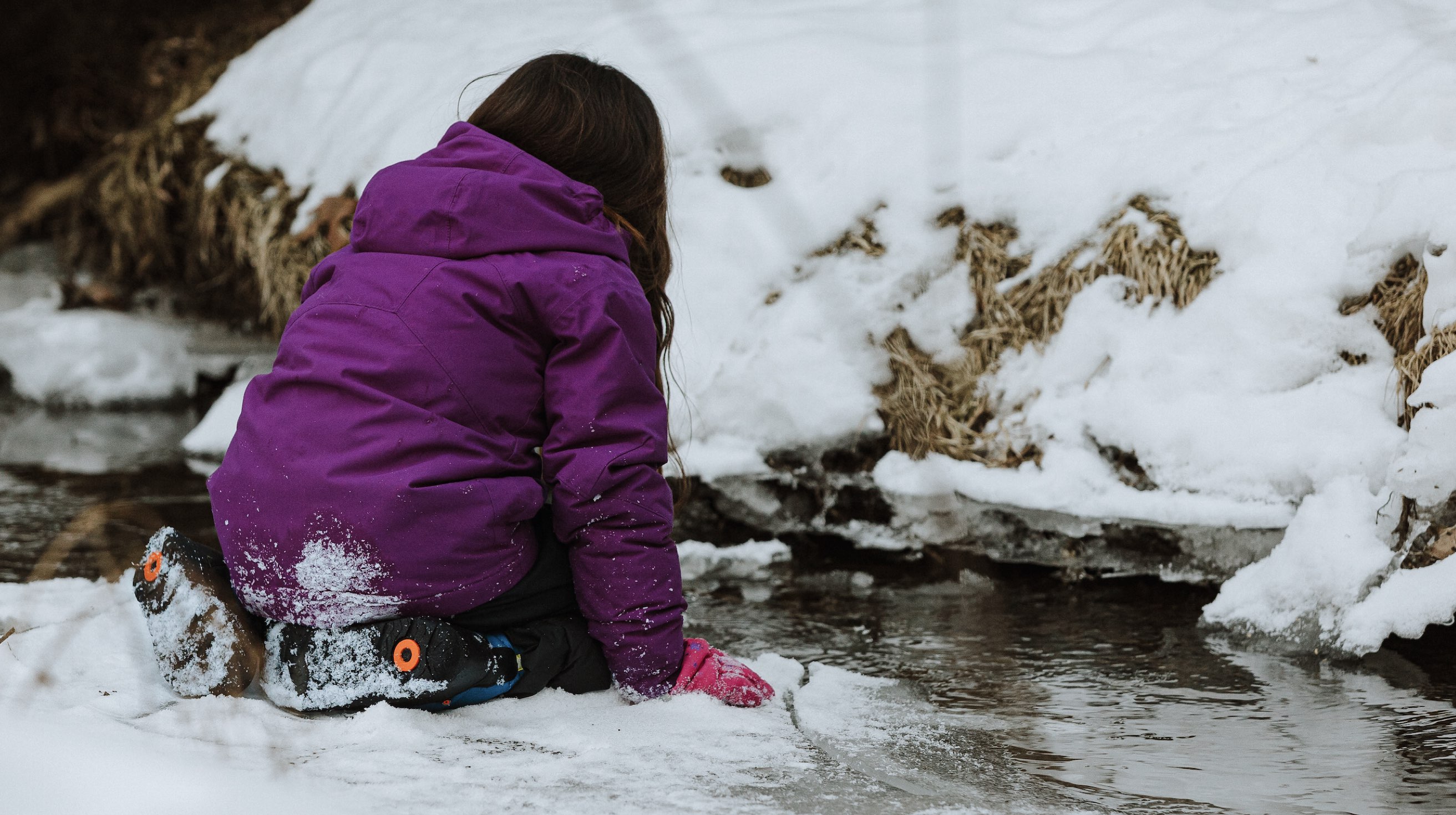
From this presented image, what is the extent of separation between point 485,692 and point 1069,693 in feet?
3.69

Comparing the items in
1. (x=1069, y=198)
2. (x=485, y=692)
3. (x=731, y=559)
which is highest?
(x=1069, y=198)

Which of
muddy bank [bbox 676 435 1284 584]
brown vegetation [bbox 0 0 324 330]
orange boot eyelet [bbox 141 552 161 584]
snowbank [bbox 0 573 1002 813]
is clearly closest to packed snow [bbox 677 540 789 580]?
muddy bank [bbox 676 435 1284 584]

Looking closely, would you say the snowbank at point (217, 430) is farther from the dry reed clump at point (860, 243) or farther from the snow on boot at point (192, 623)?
the snow on boot at point (192, 623)

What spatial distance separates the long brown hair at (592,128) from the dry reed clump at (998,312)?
1.22 metres

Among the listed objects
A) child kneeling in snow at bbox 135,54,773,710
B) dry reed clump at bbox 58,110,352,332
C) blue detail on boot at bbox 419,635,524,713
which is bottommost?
dry reed clump at bbox 58,110,352,332

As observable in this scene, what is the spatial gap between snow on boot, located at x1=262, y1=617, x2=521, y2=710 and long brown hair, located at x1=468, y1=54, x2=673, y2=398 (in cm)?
56

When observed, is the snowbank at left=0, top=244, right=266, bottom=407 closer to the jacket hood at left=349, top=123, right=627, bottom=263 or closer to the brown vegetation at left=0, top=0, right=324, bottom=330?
the brown vegetation at left=0, top=0, right=324, bottom=330

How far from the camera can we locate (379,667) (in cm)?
179

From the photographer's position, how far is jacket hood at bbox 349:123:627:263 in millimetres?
1860

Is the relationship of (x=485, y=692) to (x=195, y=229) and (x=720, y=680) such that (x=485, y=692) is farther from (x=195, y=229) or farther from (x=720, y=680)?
(x=195, y=229)

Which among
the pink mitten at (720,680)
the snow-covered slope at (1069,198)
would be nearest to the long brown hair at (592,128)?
the pink mitten at (720,680)

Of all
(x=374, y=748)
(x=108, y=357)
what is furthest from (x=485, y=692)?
(x=108, y=357)

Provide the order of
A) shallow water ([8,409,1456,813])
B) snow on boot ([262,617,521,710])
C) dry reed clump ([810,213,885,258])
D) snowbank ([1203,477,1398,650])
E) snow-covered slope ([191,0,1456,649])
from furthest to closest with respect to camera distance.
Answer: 1. dry reed clump ([810,213,885,258])
2. snow-covered slope ([191,0,1456,649])
3. snowbank ([1203,477,1398,650])
4. snow on boot ([262,617,521,710])
5. shallow water ([8,409,1456,813])

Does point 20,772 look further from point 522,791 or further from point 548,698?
point 548,698
